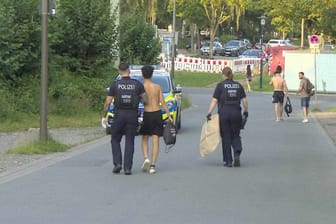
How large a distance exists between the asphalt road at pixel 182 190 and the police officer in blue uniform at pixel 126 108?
0.43 metres

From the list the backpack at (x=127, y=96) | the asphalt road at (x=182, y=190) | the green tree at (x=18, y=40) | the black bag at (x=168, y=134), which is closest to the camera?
the asphalt road at (x=182, y=190)

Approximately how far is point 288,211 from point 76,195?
9.57ft

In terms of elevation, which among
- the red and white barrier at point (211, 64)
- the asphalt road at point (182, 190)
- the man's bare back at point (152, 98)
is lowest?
the asphalt road at point (182, 190)

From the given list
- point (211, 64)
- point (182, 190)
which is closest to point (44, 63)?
point (182, 190)

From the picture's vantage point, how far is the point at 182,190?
1050cm

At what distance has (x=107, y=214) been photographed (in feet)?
28.5

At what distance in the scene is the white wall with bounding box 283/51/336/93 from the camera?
46188 millimetres

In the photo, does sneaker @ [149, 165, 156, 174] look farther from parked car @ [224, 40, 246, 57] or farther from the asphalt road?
parked car @ [224, 40, 246, 57]

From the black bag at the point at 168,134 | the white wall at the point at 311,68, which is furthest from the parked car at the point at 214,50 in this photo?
the black bag at the point at 168,134

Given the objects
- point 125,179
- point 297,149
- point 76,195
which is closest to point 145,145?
point 125,179

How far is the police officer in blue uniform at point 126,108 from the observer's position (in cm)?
1180

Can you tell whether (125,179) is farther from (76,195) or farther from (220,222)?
(220,222)

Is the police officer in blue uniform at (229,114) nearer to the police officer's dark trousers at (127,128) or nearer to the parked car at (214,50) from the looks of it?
the police officer's dark trousers at (127,128)

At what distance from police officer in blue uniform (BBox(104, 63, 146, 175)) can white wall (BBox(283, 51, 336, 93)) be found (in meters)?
35.4
